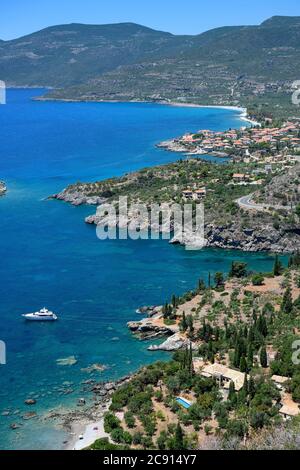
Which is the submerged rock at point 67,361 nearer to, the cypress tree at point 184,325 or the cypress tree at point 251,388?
the cypress tree at point 184,325

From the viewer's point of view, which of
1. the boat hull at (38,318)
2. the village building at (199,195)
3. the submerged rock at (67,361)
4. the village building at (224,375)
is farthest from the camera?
the village building at (199,195)

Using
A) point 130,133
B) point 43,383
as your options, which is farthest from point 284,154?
point 43,383

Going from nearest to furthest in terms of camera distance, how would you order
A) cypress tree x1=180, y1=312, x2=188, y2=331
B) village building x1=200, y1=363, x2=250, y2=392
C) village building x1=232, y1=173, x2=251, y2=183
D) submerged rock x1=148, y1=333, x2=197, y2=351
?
1. village building x1=200, y1=363, x2=250, y2=392
2. submerged rock x1=148, y1=333, x2=197, y2=351
3. cypress tree x1=180, y1=312, x2=188, y2=331
4. village building x1=232, y1=173, x2=251, y2=183

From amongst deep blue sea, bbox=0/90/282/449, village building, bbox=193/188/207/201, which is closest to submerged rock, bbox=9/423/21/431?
deep blue sea, bbox=0/90/282/449

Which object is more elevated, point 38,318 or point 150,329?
point 38,318

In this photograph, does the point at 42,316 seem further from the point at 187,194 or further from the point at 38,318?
the point at 187,194

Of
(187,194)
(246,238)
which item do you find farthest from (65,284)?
(187,194)

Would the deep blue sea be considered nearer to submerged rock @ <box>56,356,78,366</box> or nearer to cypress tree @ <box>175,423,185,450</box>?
submerged rock @ <box>56,356,78,366</box>

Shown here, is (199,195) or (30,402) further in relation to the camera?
(199,195)

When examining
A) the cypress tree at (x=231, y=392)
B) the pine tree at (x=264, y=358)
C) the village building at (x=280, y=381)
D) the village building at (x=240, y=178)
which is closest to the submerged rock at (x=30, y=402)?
the cypress tree at (x=231, y=392)

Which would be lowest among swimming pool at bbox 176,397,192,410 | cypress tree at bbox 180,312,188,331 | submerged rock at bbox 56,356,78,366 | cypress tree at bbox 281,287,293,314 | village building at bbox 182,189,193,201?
submerged rock at bbox 56,356,78,366
